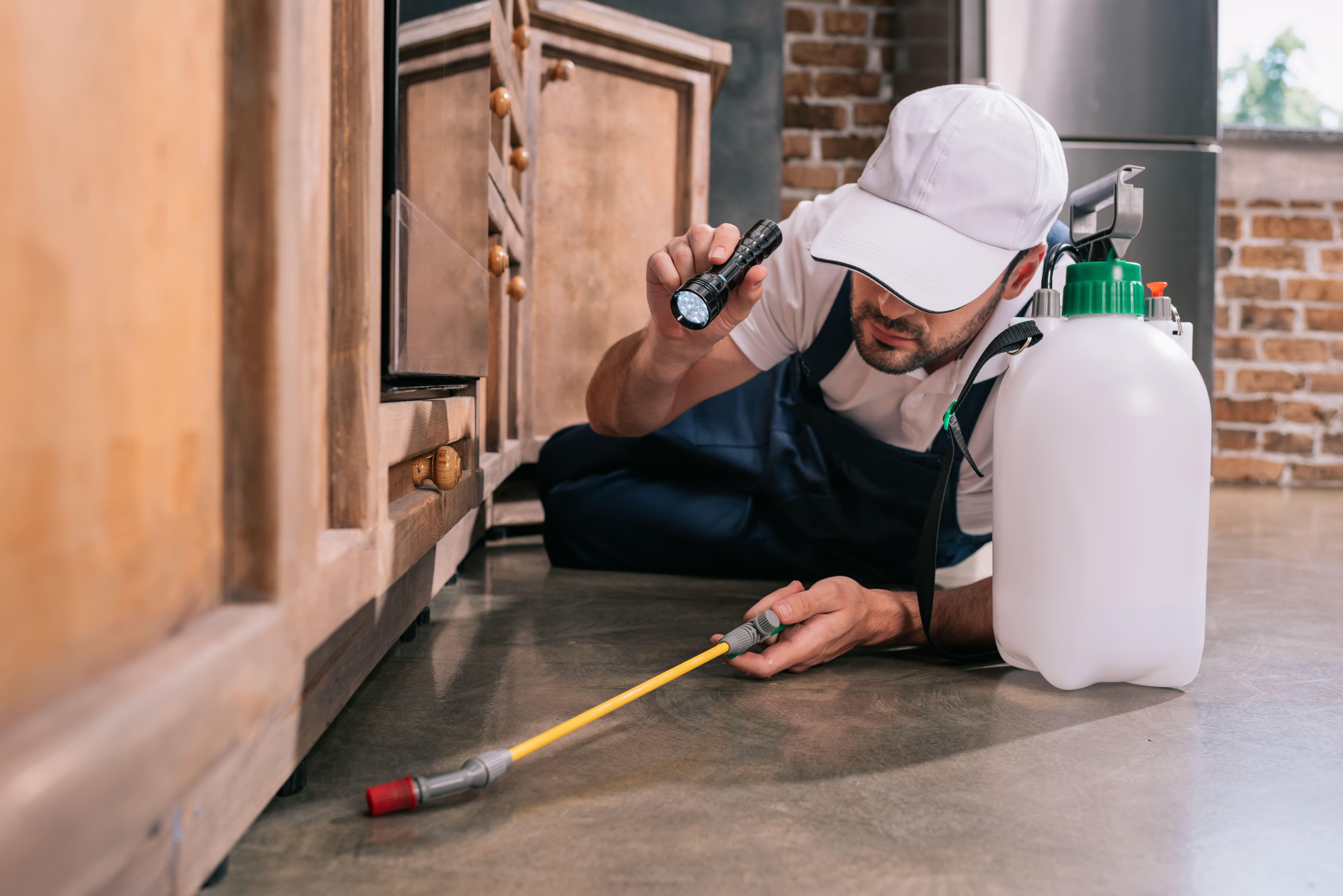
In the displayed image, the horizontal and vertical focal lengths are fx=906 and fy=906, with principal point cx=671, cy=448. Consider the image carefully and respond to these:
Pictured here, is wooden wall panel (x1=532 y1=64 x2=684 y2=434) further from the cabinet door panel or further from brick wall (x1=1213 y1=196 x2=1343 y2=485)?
brick wall (x1=1213 y1=196 x2=1343 y2=485)

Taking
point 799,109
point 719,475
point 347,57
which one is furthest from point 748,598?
point 799,109

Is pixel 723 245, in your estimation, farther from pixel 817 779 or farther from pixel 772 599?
pixel 817 779

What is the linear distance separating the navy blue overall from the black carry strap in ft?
1.11

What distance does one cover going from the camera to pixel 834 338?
1.12m

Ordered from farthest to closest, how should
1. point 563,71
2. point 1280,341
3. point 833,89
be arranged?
1. point 1280,341
2. point 833,89
3. point 563,71

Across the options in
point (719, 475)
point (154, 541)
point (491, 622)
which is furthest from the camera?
point (719, 475)

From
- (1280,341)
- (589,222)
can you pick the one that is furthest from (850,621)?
(1280,341)

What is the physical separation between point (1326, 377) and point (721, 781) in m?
3.27

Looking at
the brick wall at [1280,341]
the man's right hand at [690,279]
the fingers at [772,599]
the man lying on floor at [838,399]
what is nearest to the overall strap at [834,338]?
the man lying on floor at [838,399]

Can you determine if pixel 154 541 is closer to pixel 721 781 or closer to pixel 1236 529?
pixel 721 781

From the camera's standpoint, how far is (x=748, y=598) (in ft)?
3.87

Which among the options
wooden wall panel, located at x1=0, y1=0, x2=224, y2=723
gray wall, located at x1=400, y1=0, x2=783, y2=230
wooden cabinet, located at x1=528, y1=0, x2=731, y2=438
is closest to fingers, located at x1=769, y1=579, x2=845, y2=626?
wooden wall panel, located at x1=0, y1=0, x2=224, y2=723

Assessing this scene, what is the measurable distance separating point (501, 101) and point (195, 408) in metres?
0.90

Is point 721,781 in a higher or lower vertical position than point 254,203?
lower
